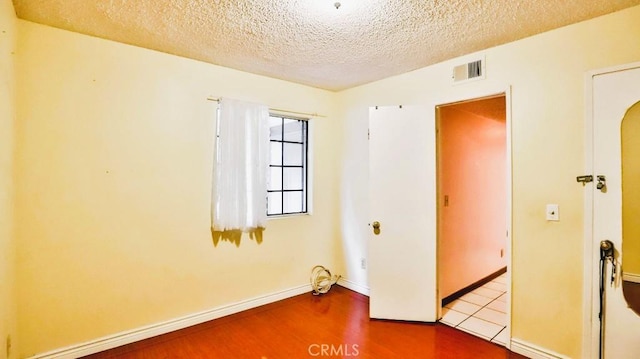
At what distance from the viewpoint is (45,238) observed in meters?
2.18

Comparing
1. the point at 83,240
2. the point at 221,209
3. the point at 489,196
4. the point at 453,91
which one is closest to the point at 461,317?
the point at 489,196

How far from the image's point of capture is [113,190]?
242 cm

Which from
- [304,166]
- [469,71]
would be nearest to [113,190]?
[304,166]

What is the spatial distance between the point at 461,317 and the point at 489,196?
174 centimetres

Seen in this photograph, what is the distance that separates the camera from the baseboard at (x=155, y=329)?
2252 mm

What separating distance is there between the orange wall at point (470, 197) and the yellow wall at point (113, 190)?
6.71 ft

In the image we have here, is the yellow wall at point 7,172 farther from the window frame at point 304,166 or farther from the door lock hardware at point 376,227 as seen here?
the door lock hardware at point 376,227

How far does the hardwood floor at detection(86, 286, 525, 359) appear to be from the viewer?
2352mm

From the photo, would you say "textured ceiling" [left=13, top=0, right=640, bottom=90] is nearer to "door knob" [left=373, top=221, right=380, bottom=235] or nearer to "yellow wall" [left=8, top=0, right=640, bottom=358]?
"yellow wall" [left=8, top=0, right=640, bottom=358]

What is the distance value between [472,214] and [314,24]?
2874 millimetres

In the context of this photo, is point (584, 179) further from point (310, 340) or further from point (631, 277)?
point (310, 340)

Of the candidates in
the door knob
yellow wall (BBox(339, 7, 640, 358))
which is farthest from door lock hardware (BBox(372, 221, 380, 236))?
yellow wall (BBox(339, 7, 640, 358))

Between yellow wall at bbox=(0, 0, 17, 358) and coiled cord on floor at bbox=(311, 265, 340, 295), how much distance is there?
2.50 metres

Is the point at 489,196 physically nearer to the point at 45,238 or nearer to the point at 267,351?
the point at 267,351
